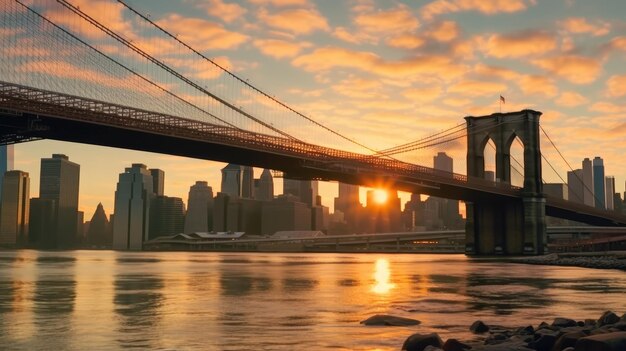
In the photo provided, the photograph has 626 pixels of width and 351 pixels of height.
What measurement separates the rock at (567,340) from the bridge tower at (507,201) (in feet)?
245

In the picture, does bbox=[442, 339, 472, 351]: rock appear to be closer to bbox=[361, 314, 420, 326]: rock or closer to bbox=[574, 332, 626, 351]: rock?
bbox=[574, 332, 626, 351]: rock

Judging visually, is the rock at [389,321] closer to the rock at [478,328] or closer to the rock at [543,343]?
the rock at [478,328]

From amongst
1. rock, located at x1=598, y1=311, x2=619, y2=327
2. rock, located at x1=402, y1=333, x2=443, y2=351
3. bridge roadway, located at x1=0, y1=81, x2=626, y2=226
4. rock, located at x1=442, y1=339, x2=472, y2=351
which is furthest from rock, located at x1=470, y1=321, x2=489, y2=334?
bridge roadway, located at x1=0, y1=81, x2=626, y2=226

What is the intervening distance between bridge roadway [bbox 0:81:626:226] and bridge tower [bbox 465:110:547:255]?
228cm

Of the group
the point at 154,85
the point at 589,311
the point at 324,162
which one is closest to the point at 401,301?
the point at 589,311

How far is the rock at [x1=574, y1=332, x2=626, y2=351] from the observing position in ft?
33.4

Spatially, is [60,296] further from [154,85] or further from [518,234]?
[518,234]

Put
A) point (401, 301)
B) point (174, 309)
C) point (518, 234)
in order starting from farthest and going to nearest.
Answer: point (518, 234) → point (401, 301) → point (174, 309)

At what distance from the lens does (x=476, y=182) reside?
83.4 m

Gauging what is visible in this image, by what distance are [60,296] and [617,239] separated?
382 feet

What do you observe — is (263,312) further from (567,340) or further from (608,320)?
(567,340)

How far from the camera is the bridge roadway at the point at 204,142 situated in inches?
1887

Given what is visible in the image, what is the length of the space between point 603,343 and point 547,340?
1.93 m


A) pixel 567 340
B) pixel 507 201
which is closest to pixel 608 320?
pixel 567 340
